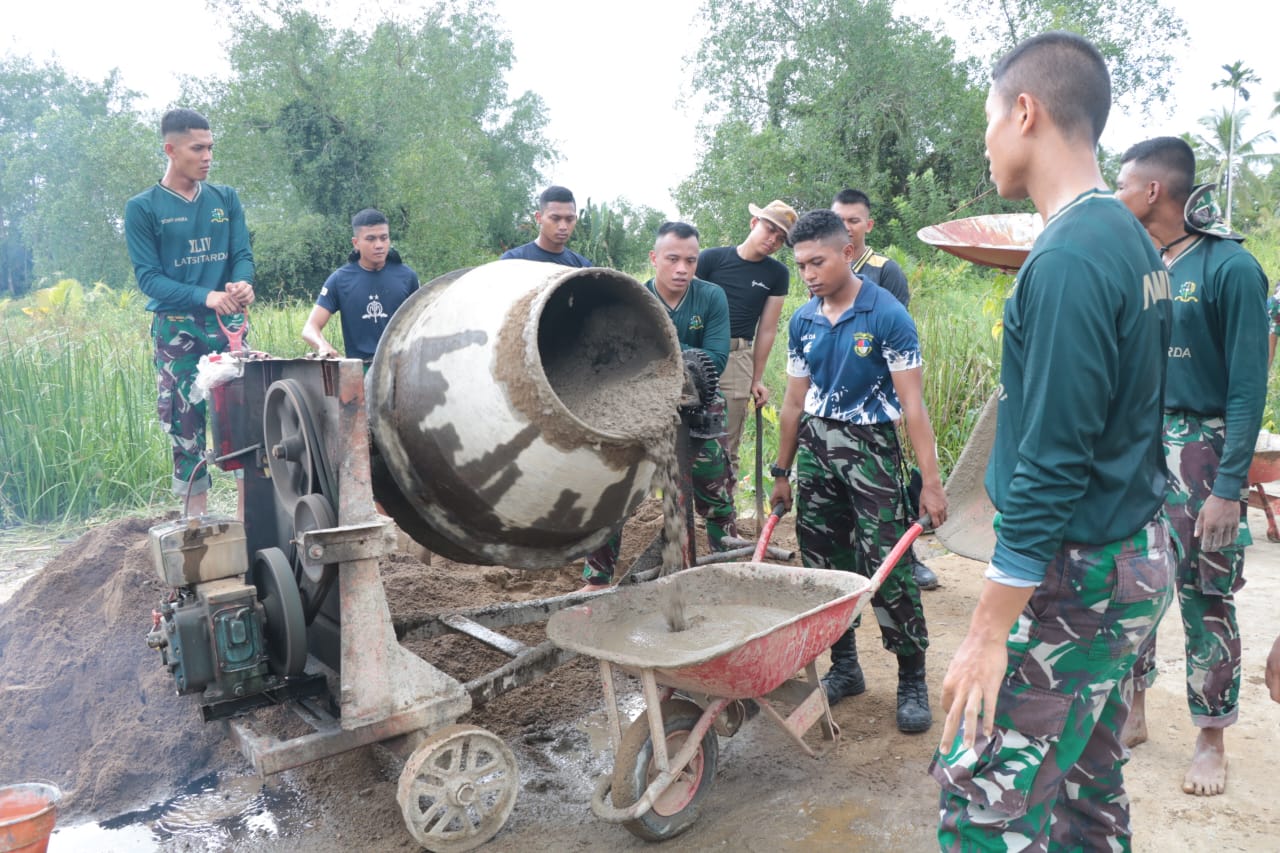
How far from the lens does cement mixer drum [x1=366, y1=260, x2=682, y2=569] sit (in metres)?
2.61

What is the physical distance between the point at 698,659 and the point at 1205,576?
1719 millimetres

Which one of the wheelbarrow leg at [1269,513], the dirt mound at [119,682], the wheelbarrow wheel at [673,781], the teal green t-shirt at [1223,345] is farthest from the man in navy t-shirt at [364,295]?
the wheelbarrow leg at [1269,513]

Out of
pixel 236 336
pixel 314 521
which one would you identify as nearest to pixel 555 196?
pixel 236 336

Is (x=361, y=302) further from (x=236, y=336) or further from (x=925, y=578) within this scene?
(x=925, y=578)

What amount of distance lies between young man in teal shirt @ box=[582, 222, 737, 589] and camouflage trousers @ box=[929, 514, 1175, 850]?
8.71ft

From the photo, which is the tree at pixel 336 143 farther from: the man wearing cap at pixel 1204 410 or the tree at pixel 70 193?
the man wearing cap at pixel 1204 410

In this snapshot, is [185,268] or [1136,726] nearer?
[1136,726]

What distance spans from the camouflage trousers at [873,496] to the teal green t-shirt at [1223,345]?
945 millimetres

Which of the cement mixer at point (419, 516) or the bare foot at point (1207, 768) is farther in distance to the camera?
the bare foot at point (1207, 768)

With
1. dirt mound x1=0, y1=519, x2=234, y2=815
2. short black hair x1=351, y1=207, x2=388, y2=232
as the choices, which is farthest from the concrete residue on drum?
short black hair x1=351, y1=207, x2=388, y2=232

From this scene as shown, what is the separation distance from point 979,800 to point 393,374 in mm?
2049

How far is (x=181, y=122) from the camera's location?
450cm

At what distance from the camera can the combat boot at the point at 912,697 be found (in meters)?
3.34

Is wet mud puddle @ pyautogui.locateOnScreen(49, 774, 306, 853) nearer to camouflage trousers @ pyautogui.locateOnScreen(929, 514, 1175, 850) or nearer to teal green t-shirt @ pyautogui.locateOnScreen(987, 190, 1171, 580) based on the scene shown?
camouflage trousers @ pyautogui.locateOnScreen(929, 514, 1175, 850)
